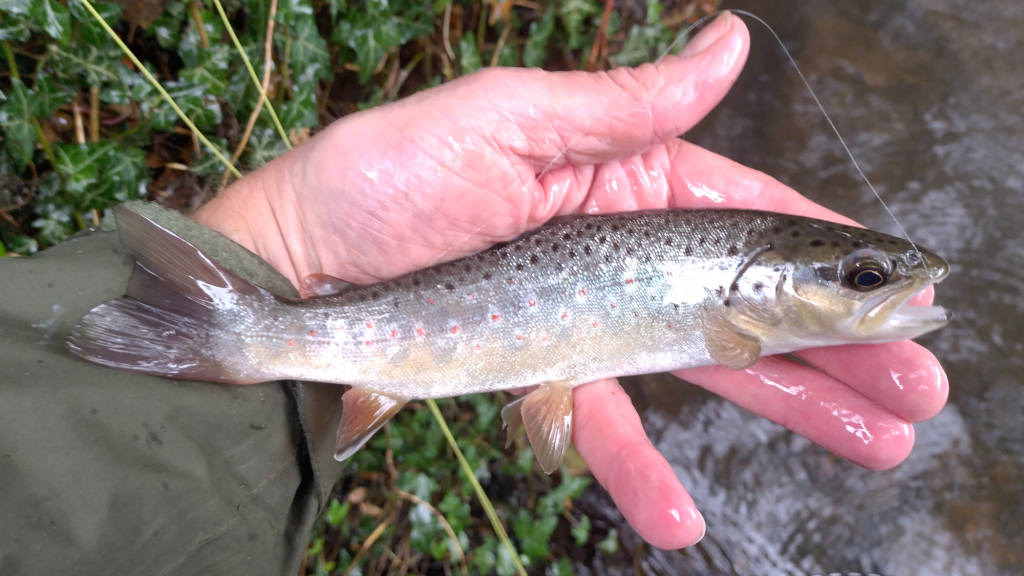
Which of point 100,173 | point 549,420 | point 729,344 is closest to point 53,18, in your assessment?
point 100,173

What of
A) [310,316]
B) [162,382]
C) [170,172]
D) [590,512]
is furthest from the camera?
[590,512]

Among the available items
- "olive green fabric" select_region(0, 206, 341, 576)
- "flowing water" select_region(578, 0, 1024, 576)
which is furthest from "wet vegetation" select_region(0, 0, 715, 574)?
"olive green fabric" select_region(0, 206, 341, 576)

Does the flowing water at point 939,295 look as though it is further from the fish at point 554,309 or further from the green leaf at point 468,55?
the green leaf at point 468,55

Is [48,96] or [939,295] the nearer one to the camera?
[48,96]

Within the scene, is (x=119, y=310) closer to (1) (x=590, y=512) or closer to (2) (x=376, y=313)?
(2) (x=376, y=313)

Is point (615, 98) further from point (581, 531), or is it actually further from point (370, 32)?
point (581, 531)

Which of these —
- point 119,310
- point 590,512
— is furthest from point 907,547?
point 119,310
